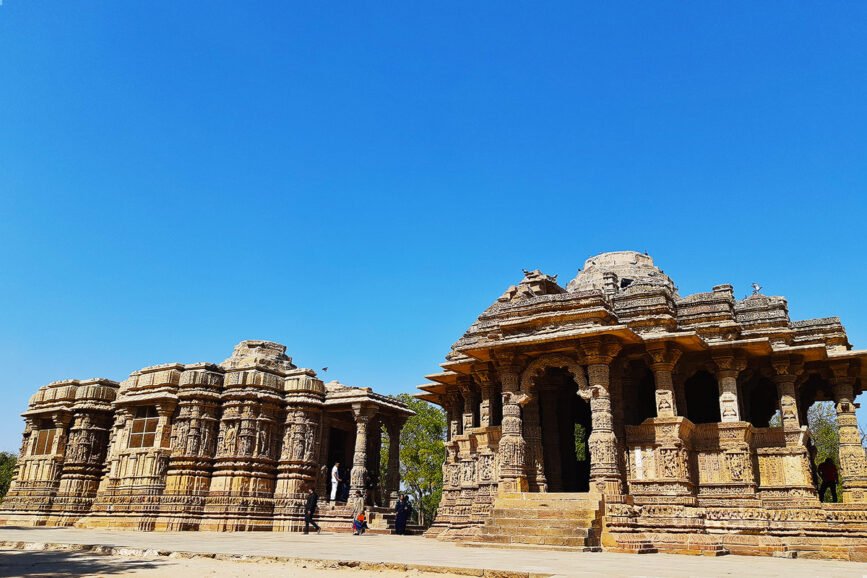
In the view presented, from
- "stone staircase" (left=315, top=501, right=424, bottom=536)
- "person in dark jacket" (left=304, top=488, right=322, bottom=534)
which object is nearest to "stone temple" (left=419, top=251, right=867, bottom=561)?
"stone staircase" (left=315, top=501, right=424, bottom=536)

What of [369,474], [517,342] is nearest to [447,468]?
[369,474]

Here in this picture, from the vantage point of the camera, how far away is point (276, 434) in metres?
23.4

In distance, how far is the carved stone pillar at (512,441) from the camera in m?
15.2

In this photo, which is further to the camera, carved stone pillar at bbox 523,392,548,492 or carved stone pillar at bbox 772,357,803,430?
carved stone pillar at bbox 772,357,803,430

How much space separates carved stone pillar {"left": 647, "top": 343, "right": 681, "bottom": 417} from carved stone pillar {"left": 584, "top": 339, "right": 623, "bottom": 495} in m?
1.15

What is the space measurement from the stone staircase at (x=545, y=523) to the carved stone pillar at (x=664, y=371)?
10.3 feet

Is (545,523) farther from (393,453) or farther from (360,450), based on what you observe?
(393,453)

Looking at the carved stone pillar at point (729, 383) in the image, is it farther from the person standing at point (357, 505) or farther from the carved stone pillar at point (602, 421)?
the person standing at point (357, 505)

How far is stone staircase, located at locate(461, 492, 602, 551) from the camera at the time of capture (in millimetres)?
12781

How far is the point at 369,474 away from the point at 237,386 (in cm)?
566

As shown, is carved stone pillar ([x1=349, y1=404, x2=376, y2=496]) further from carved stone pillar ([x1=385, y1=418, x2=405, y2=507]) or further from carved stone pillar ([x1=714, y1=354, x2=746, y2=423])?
carved stone pillar ([x1=714, y1=354, x2=746, y2=423])

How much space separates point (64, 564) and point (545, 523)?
8.55 meters

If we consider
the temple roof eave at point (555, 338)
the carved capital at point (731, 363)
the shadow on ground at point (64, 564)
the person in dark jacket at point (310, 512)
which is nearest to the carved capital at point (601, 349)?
the temple roof eave at point (555, 338)

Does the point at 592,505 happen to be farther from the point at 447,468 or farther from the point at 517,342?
the point at 447,468
